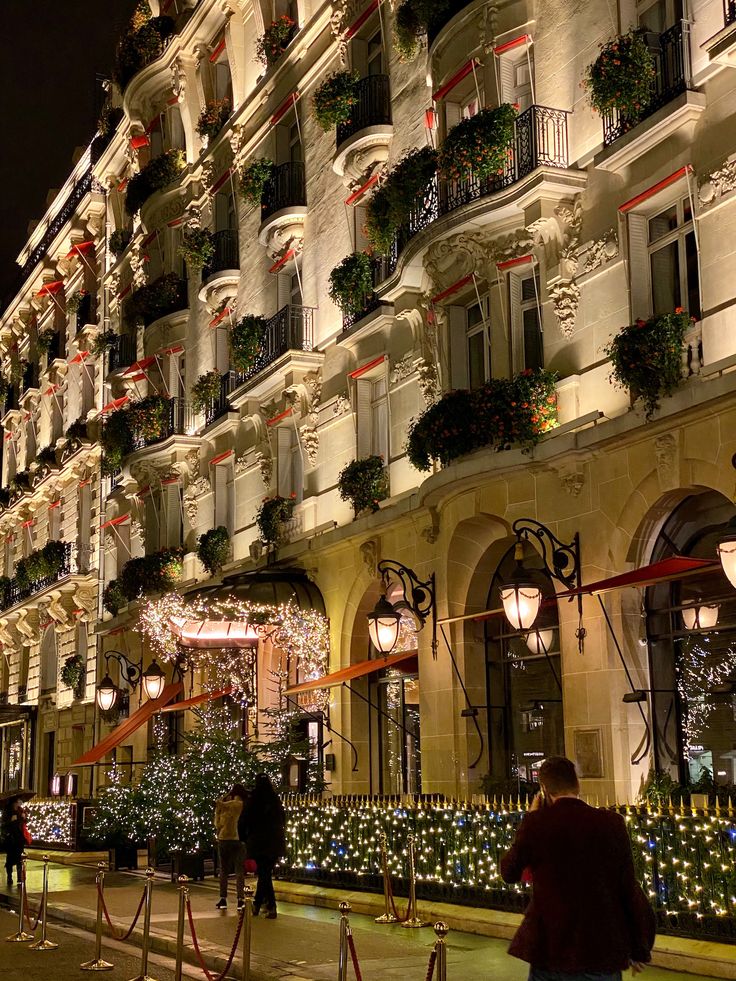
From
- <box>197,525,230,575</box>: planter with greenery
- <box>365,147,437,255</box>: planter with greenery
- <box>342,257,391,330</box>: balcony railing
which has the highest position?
<box>365,147,437,255</box>: planter with greenery

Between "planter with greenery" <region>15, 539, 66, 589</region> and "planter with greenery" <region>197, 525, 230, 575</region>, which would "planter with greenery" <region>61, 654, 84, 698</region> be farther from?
"planter with greenery" <region>197, 525, 230, 575</region>

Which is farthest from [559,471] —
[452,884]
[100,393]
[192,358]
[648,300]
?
[100,393]

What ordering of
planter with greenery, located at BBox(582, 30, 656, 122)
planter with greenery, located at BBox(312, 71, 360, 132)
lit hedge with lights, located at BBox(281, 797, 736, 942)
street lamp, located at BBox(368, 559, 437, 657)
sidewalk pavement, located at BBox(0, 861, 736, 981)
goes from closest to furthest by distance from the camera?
1. sidewalk pavement, located at BBox(0, 861, 736, 981)
2. lit hedge with lights, located at BBox(281, 797, 736, 942)
3. planter with greenery, located at BBox(582, 30, 656, 122)
4. street lamp, located at BBox(368, 559, 437, 657)
5. planter with greenery, located at BBox(312, 71, 360, 132)

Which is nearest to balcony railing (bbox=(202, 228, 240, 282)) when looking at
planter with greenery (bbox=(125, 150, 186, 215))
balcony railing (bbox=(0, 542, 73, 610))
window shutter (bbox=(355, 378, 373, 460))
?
planter with greenery (bbox=(125, 150, 186, 215))

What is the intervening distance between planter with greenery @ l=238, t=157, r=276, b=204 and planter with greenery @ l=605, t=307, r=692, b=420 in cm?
1404

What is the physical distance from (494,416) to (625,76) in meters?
4.99

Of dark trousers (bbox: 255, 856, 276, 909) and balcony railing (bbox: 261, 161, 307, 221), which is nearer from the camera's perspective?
dark trousers (bbox: 255, 856, 276, 909)

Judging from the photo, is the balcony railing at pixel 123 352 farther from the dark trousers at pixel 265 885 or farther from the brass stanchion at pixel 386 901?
the brass stanchion at pixel 386 901

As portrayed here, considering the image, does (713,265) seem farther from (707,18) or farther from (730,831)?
Result: (730,831)

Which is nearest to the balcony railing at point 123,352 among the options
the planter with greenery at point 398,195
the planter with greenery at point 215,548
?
the planter with greenery at point 215,548

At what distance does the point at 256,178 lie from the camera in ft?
93.9

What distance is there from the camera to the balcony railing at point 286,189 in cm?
2756

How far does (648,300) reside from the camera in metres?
17.3

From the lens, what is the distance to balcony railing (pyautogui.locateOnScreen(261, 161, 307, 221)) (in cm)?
2756
